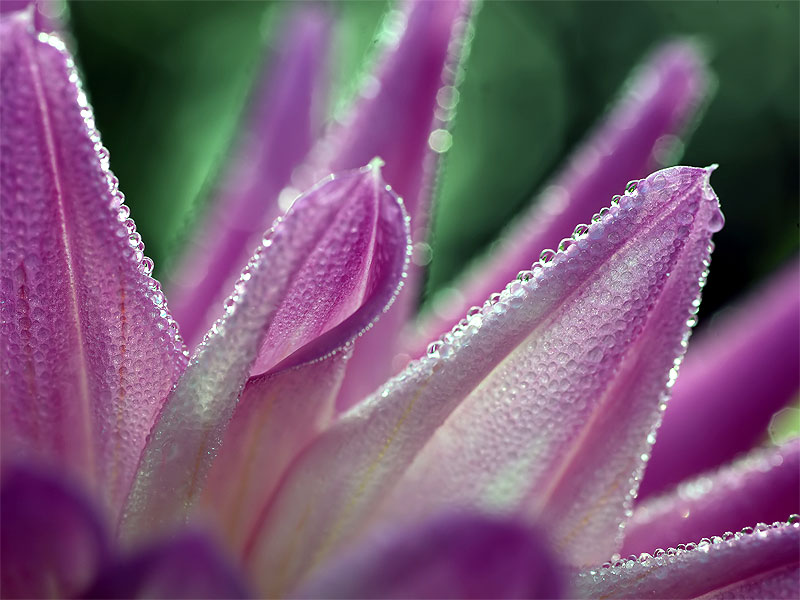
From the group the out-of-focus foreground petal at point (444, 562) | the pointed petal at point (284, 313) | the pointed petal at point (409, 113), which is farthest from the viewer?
the pointed petal at point (409, 113)

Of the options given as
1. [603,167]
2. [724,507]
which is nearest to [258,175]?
[603,167]

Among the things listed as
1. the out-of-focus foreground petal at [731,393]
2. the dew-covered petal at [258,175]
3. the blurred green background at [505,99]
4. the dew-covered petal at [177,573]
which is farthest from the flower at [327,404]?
the blurred green background at [505,99]

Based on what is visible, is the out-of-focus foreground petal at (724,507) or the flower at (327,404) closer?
the flower at (327,404)

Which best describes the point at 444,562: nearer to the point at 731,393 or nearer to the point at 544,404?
the point at 544,404

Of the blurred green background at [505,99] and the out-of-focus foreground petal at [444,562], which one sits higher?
the out-of-focus foreground petal at [444,562]

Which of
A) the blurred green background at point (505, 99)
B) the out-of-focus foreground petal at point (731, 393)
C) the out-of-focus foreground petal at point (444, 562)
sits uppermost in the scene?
the out-of-focus foreground petal at point (444, 562)

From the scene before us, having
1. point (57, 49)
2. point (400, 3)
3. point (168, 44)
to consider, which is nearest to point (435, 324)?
point (400, 3)

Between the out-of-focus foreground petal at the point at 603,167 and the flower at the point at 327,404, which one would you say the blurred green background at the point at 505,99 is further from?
the flower at the point at 327,404
